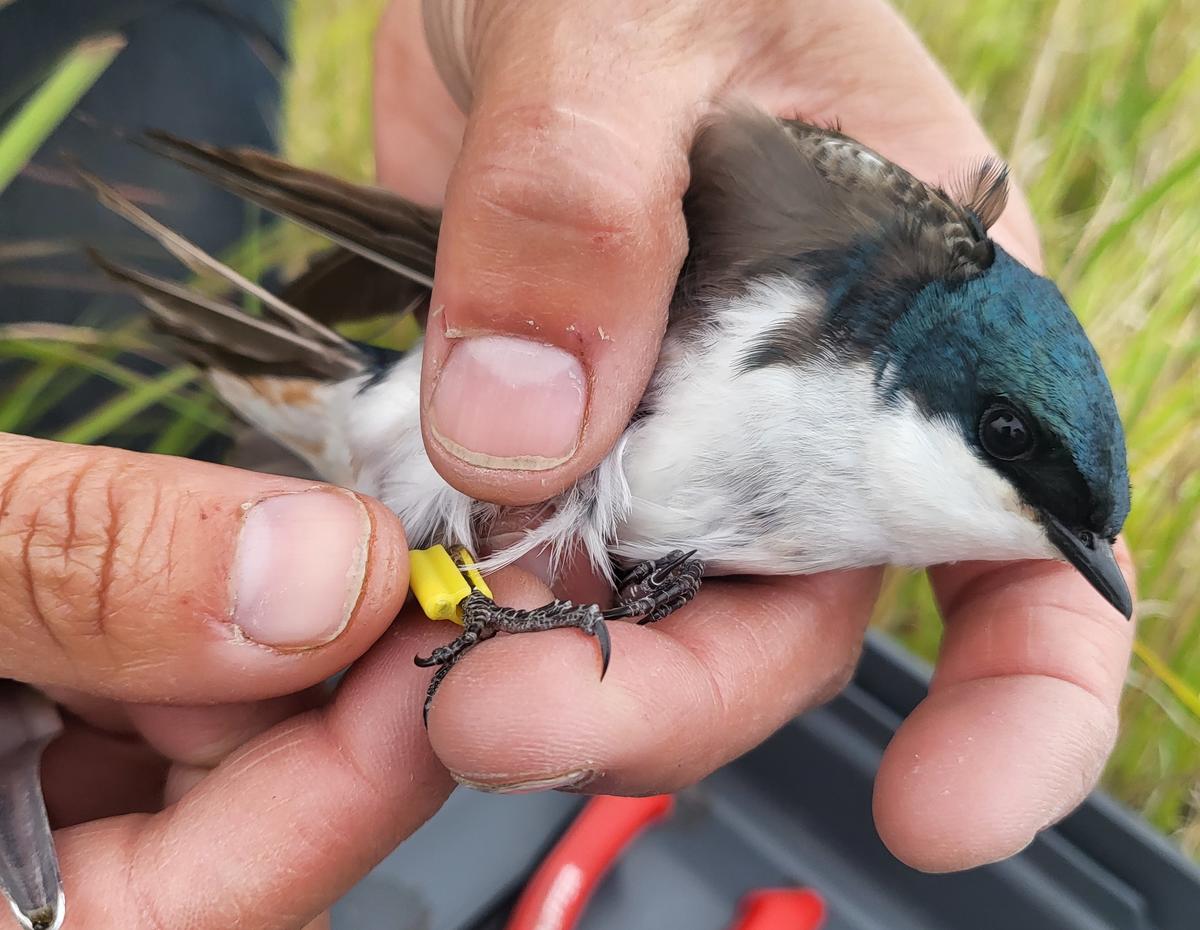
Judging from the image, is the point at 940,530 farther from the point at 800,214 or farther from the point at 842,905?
the point at 842,905

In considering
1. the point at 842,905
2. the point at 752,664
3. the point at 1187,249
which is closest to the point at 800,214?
the point at 752,664

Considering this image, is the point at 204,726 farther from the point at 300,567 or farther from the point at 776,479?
the point at 776,479

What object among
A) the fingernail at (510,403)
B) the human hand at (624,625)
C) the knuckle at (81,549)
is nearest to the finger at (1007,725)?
the human hand at (624,625)

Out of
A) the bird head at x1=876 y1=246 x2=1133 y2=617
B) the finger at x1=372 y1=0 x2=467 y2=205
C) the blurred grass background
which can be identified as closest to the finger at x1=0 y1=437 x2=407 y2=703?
the bird head at x1=876 y1=246 x2=1133 y2=617

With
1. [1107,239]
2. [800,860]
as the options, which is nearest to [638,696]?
[800,860]

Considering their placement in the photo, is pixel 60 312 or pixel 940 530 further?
pixel 60 312
